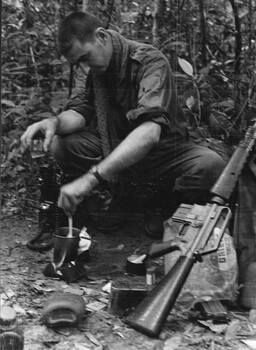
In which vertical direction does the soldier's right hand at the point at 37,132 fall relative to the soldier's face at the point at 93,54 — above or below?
below

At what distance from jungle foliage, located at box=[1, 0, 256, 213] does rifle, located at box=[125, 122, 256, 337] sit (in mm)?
690

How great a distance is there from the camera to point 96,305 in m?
2.54

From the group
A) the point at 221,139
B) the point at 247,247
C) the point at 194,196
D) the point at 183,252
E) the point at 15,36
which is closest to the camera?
the point at 183,252

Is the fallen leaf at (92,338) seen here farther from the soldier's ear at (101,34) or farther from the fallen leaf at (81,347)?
the soldier's ear at (101,34)

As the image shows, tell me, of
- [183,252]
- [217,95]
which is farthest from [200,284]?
[217,95]

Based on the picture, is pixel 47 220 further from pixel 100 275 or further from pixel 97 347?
pixel 97 347

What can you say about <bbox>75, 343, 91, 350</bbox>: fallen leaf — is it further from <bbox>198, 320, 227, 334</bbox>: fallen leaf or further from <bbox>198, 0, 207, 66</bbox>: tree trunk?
<bbox>198, 0, 207, 66</bbox>: tree trunk

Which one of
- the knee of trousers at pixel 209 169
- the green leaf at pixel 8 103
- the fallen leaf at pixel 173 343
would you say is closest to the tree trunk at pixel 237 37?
the knee of trousers at pixel 209 169

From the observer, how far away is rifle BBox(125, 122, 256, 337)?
2.24m

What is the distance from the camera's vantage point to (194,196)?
2.96 meters

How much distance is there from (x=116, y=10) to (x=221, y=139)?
3.18ft

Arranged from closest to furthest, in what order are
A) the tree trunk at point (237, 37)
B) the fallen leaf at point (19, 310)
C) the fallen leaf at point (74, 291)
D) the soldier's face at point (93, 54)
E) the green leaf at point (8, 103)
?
the fallen leaf at point (19, 310) → the fallen leaf at point (74, 291) → the soldier's face at point (93, 54) → the green leaf at point (8, 103) → the tree trunk at point (237, 37)

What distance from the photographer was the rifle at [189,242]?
7.36ft

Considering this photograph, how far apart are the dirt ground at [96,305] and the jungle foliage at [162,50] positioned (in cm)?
44
